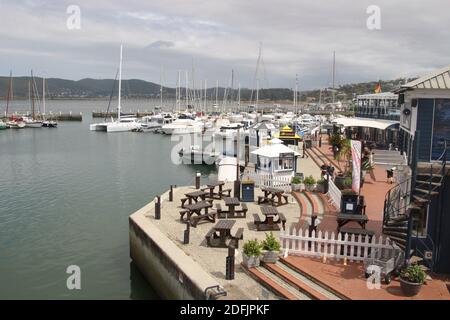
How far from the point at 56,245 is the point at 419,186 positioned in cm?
1527

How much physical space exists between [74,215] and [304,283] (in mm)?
16377

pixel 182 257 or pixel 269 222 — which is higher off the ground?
pixel 269 222

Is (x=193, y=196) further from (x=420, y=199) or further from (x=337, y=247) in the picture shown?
(x=420, y=199)

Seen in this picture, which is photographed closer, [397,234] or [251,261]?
[397,234]

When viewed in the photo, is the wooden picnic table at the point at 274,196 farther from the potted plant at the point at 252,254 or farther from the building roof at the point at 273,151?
the potted plant at the point at 252,254

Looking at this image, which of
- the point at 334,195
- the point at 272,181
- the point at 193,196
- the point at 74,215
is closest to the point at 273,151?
the point at 272,181

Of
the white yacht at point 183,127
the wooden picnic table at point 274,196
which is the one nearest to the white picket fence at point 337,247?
the wooden picnic table at point 274,196

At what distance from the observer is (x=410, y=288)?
10.2 m

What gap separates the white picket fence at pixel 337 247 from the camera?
481 inches

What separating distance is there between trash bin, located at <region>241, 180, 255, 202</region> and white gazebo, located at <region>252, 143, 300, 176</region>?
12.0ft

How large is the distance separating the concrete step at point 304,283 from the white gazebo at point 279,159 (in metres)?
11.7

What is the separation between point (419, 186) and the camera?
1134 centimetres

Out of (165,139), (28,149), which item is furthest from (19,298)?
(165,139)
